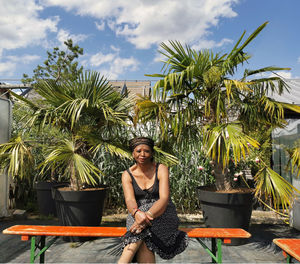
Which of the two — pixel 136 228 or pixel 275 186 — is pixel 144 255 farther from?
pixel 275 186

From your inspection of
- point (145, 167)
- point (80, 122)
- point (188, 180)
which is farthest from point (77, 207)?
point (188, 180)

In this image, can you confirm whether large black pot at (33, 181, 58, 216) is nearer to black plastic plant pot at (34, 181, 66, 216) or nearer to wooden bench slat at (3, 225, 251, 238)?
black plastic plant pot at (34, 181, 66, 216)

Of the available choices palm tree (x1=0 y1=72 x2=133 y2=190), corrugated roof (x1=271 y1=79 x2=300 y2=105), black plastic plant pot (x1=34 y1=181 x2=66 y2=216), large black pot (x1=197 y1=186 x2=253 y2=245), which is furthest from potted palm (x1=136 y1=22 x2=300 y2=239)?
corrugated roof (x1=271 y1=79 x2=300 y2=105)

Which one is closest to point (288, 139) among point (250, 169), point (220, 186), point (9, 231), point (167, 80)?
point (250, 169)

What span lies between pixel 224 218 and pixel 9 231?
94.6 inches

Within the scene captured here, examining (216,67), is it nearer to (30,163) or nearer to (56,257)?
(30,163)

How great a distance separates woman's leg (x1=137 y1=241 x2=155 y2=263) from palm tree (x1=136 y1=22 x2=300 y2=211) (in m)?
1.39

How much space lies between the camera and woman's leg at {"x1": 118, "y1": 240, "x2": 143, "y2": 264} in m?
1.84

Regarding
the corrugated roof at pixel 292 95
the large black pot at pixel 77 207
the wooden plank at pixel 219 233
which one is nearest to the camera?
the wooden plank at pixel 219 233

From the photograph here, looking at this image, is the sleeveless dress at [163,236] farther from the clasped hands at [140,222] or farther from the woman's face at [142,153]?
the woman's face at [142,153]

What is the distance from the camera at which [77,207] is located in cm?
323

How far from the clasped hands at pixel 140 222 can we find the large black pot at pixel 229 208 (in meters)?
1.49

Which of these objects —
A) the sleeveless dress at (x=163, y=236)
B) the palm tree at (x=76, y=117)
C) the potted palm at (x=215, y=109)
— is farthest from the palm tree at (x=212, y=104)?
the sleeveless dress at (x=163, y=236)

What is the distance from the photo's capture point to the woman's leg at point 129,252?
1.84 metres
